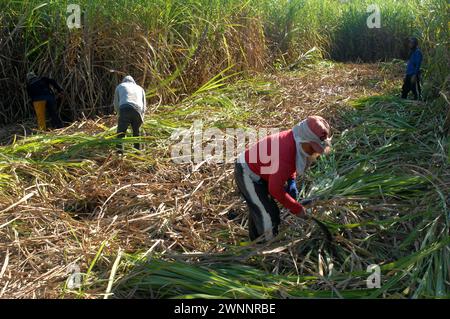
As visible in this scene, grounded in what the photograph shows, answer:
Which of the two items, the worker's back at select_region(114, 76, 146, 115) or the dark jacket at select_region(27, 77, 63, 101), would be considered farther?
the dark jacket at select_region(27, 77, 63, 101)

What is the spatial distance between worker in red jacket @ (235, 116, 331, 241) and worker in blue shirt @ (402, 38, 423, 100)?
12.1 ft

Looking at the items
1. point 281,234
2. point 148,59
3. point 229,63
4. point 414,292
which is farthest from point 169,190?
point 229,63

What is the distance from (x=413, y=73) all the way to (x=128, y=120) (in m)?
3.60

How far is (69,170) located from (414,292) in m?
3.15

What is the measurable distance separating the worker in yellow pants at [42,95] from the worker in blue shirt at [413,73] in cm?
451

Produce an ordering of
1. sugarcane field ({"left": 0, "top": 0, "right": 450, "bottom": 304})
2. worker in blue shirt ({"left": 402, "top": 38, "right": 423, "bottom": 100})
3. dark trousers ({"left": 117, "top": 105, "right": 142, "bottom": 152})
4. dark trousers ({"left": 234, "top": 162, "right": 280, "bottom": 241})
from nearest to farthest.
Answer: sugarcane field ({"left": 0, "top": 0, "right": 450, "bottom": 304})
dark trousers ({"left": 234, "top": 162, "right": 280, "bottom": 241})
dark trousers ({"left": 117, "top": 105, "right": 142, "bottom": 152})
worker in blue shirt ({"left": 402, "top": 38, "right": 423, "bottom": 100})

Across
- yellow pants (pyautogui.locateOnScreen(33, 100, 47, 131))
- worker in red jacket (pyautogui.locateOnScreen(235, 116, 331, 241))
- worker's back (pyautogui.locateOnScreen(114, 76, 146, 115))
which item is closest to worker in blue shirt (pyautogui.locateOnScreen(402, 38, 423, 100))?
worker's back (pyautogui.locateOnScreen(114, 76, 146, 115))

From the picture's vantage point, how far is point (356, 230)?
3.26 metres

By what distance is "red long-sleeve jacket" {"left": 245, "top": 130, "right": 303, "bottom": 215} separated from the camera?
2920 millimetres

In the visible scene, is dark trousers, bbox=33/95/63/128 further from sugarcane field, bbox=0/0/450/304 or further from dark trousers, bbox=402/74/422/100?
dark trousers, bbox=402/74/422/100

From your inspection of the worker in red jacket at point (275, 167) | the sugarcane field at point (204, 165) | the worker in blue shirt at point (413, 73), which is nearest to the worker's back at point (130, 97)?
the sugarcane field at point (204, 165)

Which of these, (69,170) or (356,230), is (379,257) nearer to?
(356,230)

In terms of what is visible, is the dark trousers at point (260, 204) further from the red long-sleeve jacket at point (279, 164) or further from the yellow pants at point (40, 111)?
the yellow pants at point (40, 111)

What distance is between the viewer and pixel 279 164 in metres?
2.95
